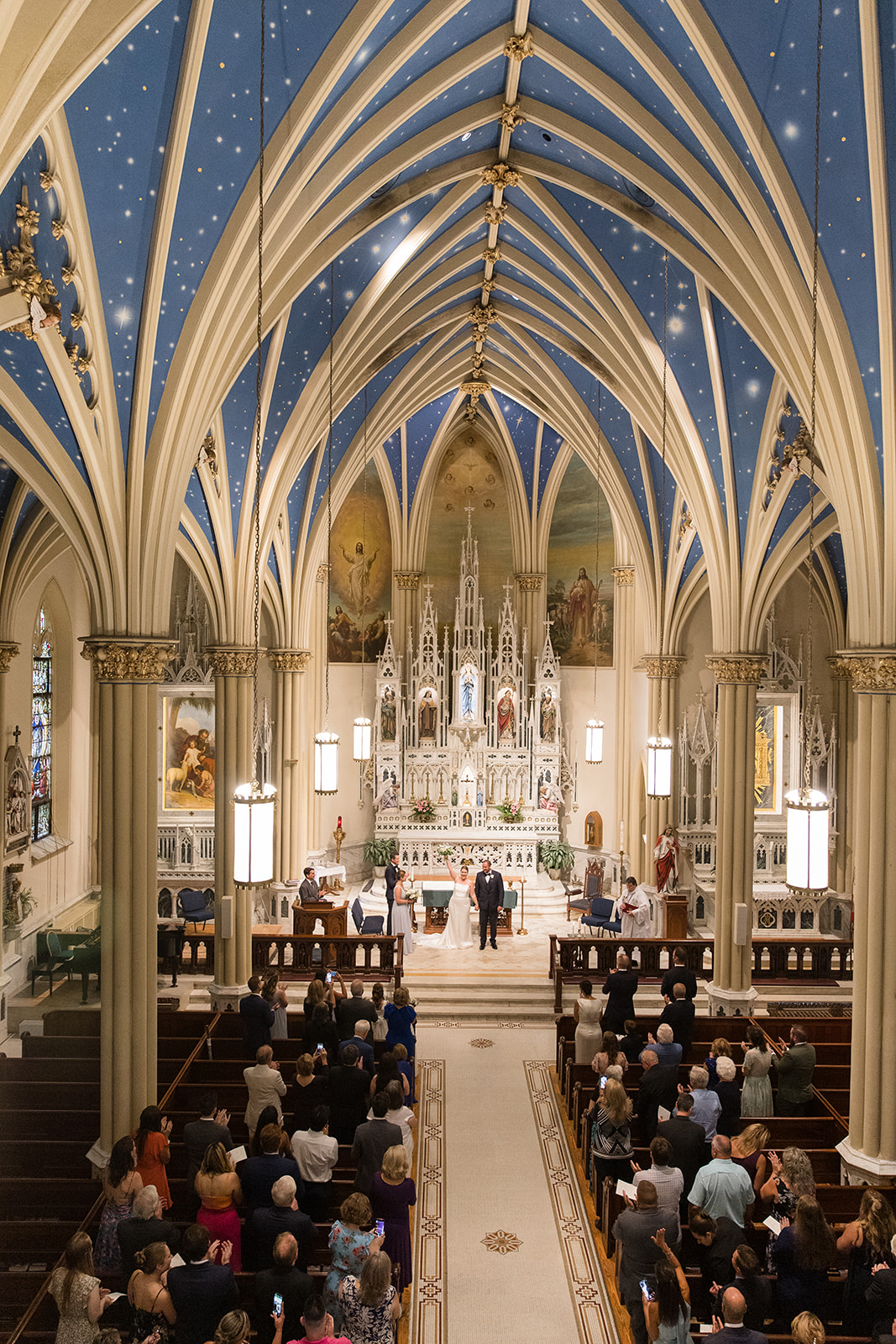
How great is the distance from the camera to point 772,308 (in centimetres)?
955

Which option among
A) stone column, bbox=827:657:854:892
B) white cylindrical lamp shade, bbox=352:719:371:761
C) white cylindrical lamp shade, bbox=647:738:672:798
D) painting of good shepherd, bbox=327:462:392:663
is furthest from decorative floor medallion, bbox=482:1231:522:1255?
painting of good shepherd, bbox=327:462:392:663

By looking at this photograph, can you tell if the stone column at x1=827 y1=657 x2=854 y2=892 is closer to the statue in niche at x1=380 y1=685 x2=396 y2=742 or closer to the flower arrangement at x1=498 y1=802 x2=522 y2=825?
the flower arrangement at x1=498 y1=802 x2=522 y2=825

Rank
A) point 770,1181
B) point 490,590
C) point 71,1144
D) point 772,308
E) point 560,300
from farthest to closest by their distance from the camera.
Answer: point 490,590, point 560,300, point 772,308, point 71,1144, point 770,1181

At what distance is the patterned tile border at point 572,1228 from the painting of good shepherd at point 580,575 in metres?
13.4

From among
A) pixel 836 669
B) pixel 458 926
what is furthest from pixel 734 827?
pixel 836 669

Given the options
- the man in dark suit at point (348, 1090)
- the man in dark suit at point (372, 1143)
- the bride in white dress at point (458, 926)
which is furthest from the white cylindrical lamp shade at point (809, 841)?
the bride in white dress at point (458, 926)

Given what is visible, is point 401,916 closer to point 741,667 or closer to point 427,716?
point 741,667

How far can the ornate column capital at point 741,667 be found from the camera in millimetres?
14305

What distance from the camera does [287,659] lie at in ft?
64.7

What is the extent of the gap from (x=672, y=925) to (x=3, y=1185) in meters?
12.7

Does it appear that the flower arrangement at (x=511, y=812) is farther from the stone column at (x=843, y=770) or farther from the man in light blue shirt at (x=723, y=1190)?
the man in light blue shirt at (x=723, y=1190)

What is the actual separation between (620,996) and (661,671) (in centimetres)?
993

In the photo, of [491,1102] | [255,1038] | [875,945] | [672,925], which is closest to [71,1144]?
[255,1038]

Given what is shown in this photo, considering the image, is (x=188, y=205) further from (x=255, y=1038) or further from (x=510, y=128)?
(x=255, y=1038)
